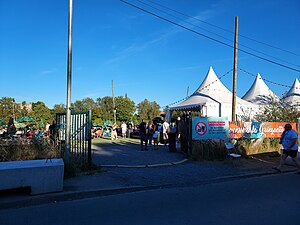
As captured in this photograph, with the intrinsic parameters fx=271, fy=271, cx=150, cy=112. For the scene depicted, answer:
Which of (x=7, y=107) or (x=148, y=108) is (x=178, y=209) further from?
(x=148, y=108)

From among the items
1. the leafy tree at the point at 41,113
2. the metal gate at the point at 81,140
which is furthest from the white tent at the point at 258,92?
the leafy tree at the point at 41,113

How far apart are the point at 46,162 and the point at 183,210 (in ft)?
10.9

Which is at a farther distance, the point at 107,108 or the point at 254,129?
the point at 107,108

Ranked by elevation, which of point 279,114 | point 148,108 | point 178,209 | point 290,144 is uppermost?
point 148,108

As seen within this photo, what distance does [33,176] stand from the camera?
18.9 feet

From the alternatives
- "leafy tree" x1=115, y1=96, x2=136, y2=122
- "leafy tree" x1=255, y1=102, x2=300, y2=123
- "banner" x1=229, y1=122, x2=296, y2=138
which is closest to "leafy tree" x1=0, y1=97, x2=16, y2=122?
"leafy tree" x1=115, y1=96, x2=136, y2=122

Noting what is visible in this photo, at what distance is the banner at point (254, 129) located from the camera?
12.3 meters

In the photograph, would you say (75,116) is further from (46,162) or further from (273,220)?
(273,220)

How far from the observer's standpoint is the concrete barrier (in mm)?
5508

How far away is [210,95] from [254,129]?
30.7 feet

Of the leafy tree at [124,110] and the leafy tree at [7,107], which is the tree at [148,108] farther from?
the leafy tree at [7,107]

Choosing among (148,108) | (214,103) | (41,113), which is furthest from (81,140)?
(148,108)

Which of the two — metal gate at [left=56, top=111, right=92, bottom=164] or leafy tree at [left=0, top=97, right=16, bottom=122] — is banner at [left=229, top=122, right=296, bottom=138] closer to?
metal gate at [left=56, top=111, right=92, bottom=164]

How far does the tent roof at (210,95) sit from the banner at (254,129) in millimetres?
6898
